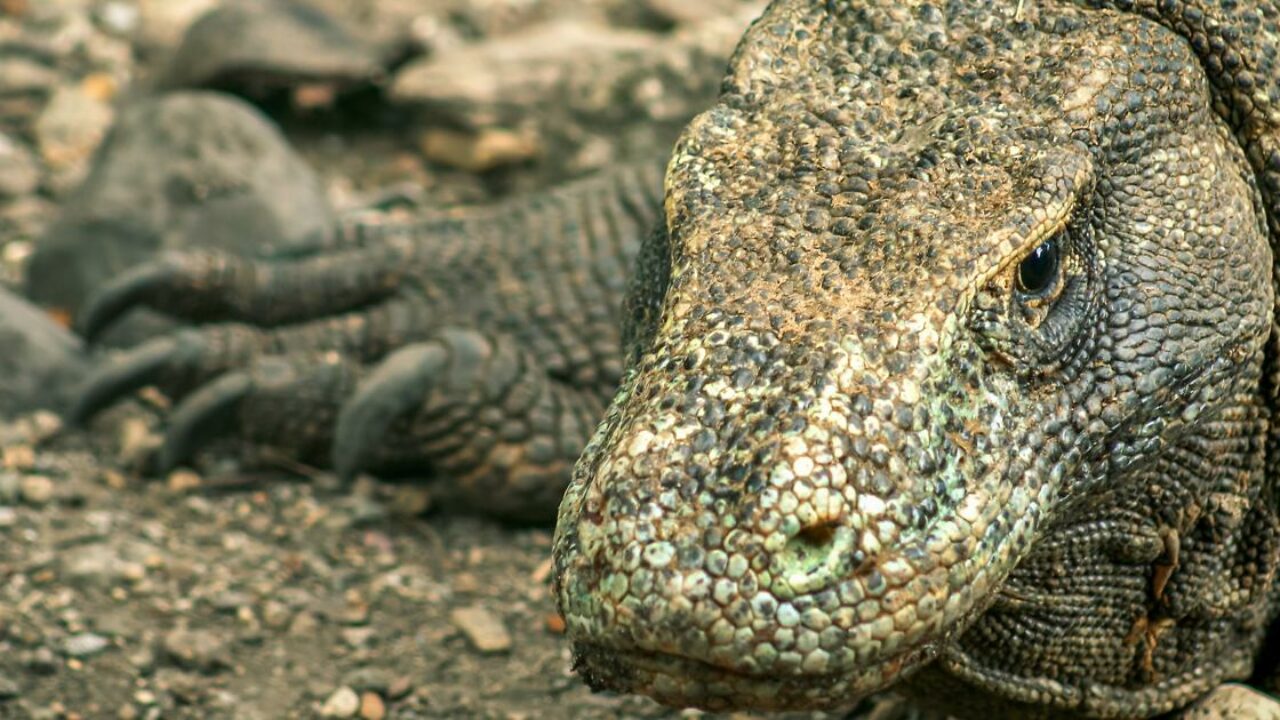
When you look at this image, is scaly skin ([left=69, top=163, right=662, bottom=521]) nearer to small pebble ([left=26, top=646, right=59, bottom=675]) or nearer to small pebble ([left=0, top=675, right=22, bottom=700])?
small pebble ([left=26, top=646, right=59, bottom=675])

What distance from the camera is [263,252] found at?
6.18 m

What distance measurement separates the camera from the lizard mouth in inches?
104

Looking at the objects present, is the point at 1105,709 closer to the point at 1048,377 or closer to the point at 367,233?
the point at 1048,377

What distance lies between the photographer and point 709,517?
2.61 meters

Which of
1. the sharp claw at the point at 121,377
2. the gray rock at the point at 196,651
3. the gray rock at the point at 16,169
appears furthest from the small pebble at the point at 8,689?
the gray rock at the point at 16,169

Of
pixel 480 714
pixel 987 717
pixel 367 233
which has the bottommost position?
pixel 480 714

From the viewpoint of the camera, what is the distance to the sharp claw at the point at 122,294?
5859 mm

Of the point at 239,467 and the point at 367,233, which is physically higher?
the point at 367,233

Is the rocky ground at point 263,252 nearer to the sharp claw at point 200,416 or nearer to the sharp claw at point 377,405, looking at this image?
the sharp claw at point 200,416

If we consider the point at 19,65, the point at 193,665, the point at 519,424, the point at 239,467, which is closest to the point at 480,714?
the point at 193,665

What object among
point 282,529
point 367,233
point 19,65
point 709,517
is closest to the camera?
point 709,517

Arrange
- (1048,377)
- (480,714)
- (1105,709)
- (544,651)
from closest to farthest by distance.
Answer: (1048,377) < (1105,709) < (480,714) < (544,651)

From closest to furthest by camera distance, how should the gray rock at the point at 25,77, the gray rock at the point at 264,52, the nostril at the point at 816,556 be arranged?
the nostril at the point at 816,556, the gray rock at the point at 264,52, the gray rock at the point at 25,77

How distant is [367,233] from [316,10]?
7.66 ft
